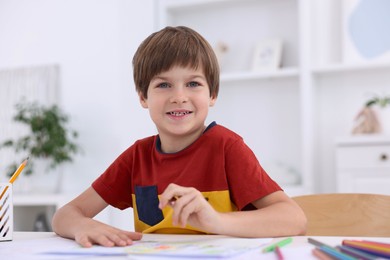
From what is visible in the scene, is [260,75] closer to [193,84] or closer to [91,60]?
[91,60]

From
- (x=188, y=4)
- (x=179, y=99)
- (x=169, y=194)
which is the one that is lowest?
(x=169, y=194)

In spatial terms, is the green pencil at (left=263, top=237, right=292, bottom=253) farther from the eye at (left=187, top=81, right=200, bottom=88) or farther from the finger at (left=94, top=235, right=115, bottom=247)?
the eye at (left=187, top=81, right=200, bottom=88)

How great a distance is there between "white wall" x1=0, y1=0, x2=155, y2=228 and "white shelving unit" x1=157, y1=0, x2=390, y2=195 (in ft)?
1.07

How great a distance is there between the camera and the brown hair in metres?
1.19

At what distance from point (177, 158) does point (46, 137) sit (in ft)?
9.17

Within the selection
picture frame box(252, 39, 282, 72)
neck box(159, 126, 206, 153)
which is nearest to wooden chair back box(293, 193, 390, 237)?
neck box(159, 126, 206, 153)

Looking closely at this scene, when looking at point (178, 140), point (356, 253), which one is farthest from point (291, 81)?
point (356, 253)

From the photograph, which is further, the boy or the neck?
the neck

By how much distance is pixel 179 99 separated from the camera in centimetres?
117

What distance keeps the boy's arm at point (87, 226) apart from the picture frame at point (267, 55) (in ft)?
7.80

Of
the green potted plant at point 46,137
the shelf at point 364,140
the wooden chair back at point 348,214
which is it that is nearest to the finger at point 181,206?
the wooden chair back at point 348,214

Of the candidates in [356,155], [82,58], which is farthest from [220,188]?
[82,58]

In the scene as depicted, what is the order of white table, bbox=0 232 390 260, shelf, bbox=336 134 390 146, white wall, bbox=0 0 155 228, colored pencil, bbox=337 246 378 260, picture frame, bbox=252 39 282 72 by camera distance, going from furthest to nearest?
white wall, bbox=0 0 155 228, picture frame, bbox=252 39 282 72, shelf, bbox=336 134 390 146, white table, bbox=0 232 390 260, colored pencil, bbox=337 246 378 260

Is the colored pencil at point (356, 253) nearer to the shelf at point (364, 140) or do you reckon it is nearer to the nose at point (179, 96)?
the nose at point (179, 96)
